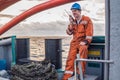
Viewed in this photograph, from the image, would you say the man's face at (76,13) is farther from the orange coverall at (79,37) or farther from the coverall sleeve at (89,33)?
the coverall sleeve at (89,33)

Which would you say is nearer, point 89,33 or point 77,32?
point 89,33

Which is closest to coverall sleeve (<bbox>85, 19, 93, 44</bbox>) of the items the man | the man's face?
the man

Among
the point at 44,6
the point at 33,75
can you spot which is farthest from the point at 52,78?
the point at 44,6

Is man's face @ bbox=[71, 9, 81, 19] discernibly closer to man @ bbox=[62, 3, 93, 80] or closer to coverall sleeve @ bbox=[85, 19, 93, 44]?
man @ bbox=[62, 3, 93, 80]

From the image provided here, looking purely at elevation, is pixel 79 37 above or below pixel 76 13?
below

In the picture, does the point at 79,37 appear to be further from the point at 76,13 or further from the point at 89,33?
the point at 76,13

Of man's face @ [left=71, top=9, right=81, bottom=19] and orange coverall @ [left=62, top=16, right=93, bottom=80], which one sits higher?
man's face @ [left=71, top=9, right=81, bottom=19]

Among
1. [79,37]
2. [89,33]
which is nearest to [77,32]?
[79,37]

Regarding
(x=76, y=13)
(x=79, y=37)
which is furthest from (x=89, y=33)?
(x=76, y=13)

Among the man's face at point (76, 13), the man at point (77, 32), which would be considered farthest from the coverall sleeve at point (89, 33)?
the man's face at point (76, 13)

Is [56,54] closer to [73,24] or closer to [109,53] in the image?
[73,24]

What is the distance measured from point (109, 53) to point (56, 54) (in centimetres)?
237

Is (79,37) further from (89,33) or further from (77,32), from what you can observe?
(89,33)

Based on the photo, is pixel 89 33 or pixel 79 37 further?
pixel 79 37
